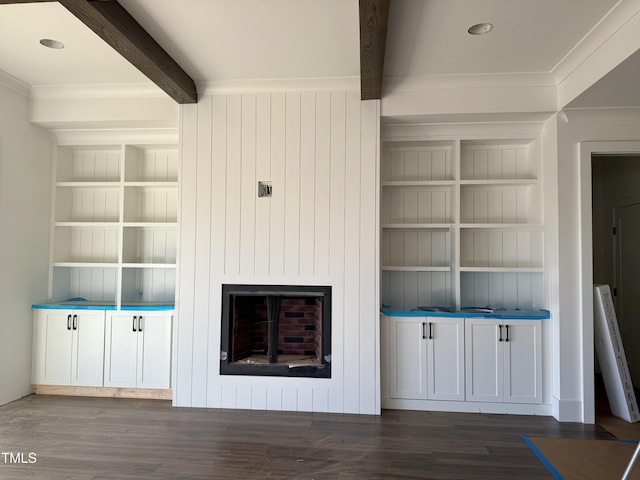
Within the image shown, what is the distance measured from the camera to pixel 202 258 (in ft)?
11.4

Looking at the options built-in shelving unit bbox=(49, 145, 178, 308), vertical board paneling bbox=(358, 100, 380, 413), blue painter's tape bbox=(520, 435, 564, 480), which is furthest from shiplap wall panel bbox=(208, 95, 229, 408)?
blue painter's tape bbox=(520, 435, 564, 480)

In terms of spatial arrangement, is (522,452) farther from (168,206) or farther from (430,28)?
(168,206)

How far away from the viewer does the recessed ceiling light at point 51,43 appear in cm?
284

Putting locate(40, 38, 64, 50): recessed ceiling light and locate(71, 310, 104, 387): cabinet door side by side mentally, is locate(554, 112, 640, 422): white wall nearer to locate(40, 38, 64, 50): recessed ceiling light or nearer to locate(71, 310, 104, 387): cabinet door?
locate(40, 38, 64, 50): recessed ceiling light

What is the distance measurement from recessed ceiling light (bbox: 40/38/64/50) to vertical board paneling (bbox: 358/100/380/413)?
2.35m

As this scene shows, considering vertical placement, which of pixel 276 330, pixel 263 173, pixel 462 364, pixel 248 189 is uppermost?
pixel 263 173

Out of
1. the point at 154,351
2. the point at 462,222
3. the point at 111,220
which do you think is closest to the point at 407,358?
the point at 462,222

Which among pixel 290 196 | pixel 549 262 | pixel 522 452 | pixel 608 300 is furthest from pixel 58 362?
pixel 608 300

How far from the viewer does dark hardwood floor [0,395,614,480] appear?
2.41 metres

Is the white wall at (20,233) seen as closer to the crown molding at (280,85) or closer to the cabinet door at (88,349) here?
the cabinet door at (88,349)

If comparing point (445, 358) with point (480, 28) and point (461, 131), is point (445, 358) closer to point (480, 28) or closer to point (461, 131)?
point (461, 131)

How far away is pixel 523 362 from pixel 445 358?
0.65m

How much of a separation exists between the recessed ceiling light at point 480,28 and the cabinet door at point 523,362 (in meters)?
2.29

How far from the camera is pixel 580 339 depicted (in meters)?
3.24
